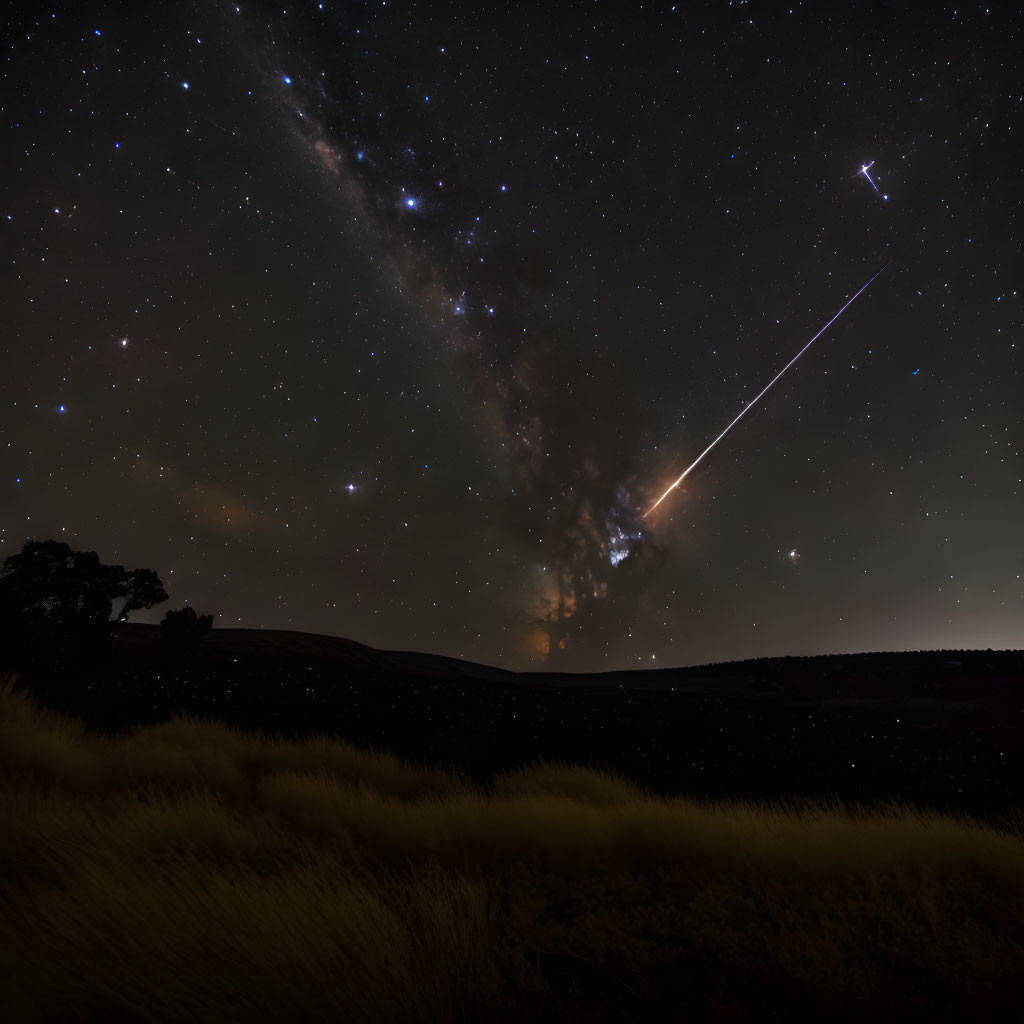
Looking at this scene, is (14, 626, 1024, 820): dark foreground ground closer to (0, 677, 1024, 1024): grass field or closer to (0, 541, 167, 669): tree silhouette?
(0, 541, 167, 669): tree silhouette

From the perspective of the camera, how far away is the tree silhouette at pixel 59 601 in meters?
15.4

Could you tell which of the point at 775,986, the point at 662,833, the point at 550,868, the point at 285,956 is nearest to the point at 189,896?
the point at 285,956

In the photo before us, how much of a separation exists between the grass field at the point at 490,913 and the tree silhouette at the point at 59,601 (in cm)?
1486

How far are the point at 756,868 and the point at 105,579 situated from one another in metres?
26.6

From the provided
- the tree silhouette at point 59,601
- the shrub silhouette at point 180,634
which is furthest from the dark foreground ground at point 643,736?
the shrub silhouette at point 180,634

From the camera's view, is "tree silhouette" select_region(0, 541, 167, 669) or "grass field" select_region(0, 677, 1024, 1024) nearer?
"grass field" select_region(0, 677, 1024, 1024)

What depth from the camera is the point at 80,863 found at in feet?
8.67

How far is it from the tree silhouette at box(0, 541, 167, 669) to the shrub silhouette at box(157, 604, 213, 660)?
1.44 meters

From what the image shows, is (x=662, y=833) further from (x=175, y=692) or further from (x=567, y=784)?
(x=175, y=692)

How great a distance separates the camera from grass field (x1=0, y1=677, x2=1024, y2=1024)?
71.3 inches

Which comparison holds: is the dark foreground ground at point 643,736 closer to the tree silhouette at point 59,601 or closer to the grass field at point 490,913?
the tree silhouette at point 59,601

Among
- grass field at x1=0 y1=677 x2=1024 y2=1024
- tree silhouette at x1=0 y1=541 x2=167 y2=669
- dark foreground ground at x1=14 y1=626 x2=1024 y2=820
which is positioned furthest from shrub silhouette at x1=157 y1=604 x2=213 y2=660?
grass field at x1=0 y1=677 x2=1024 y2=1024

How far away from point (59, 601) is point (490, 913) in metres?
24.8

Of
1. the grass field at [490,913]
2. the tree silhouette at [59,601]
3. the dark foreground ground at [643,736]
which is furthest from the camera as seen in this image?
the tree silhouette at [59,601]
